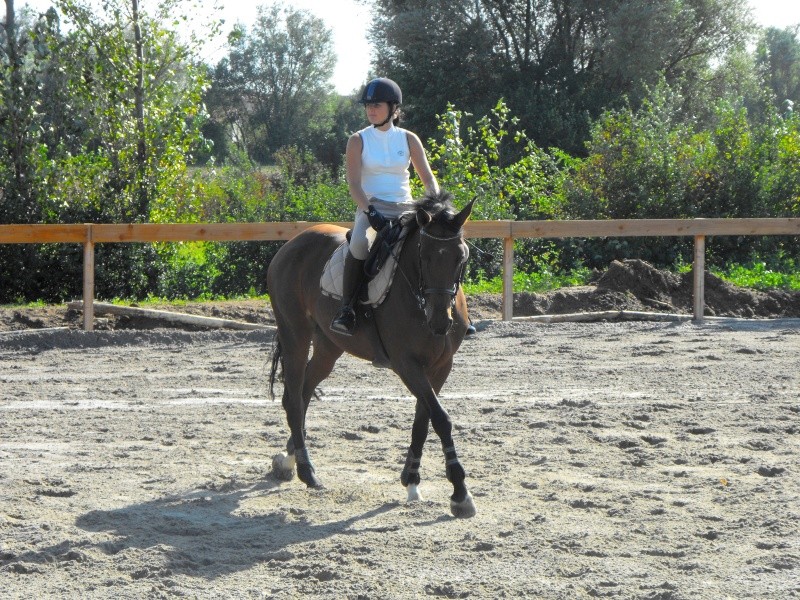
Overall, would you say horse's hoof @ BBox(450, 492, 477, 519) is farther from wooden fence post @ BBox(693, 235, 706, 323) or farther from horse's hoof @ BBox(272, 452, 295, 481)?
wooden fence post @ BBox(693, 235, 706, 323)

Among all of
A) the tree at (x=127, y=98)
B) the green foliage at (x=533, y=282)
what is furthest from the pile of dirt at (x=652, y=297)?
the tree at (x=127, y=98)

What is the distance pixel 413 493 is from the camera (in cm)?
579

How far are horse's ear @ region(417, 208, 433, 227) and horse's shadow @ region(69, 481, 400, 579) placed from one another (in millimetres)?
1563

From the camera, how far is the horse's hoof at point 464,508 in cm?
539

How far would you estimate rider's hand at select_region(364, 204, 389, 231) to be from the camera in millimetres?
5859

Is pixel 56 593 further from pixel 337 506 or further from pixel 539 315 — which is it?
pixel 539 315

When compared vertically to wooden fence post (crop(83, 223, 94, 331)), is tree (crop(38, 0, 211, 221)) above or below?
above

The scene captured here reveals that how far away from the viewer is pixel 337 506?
570 cm

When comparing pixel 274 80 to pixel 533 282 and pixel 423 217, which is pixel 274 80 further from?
pixel 423 217

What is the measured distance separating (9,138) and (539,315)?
376 inches

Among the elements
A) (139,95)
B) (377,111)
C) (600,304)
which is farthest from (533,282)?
(377,111)

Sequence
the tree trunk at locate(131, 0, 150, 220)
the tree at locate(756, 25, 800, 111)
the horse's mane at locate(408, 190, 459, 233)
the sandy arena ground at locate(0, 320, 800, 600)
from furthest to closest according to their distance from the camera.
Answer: the tree at locate(756, 25, 800, 111) → the tree trunk at locate(131, 0, 150, 220) → the horse's mane at locate(408, 190, 459, 233) → the sandy arena ground at locate(0, 320, 800, 600)

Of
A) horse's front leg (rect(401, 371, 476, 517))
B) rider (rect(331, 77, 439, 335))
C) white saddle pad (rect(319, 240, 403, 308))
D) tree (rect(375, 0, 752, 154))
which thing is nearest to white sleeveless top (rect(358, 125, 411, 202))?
rider (rect(331, 77, 439, 335))

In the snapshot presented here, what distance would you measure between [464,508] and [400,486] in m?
0.78
